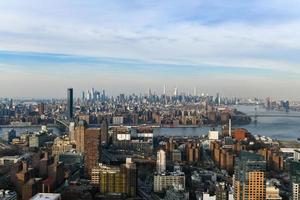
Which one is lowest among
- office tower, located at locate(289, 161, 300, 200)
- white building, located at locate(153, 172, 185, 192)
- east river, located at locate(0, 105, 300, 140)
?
white building, located at locate(153, 172, 185, 192)

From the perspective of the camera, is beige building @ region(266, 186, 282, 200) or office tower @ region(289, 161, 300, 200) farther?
beige building @ region(266, 186, 282, 200)

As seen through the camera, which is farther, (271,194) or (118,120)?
(118,120)

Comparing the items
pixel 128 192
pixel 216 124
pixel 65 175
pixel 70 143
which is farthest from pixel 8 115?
pixel 128 192

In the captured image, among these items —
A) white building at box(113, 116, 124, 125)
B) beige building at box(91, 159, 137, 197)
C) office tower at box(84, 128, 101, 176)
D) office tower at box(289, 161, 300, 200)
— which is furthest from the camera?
white building at box(113, 116, 124, 125)

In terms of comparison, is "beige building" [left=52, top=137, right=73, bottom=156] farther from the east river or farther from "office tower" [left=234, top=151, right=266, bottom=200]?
"office tower" [left=234, top=151, right=266, bottom=200]

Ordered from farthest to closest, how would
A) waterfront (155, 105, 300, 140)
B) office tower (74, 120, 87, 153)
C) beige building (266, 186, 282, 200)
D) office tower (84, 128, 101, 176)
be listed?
waterfront (155, 105, 300, 140) → office tower (74, 120, 87, 153) → office tower (84, 128, 101, 176) → beige building (266, 186, 282, 200)

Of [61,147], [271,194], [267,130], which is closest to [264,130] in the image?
[267,130]

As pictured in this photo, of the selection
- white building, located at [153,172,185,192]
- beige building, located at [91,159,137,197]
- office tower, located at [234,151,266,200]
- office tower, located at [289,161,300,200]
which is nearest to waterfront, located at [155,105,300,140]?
white building, located at [153,172,185,192]

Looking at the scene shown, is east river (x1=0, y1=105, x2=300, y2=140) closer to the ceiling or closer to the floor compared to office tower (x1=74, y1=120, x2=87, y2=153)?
closer to the floor

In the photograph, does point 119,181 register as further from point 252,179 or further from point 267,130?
point 267,130
